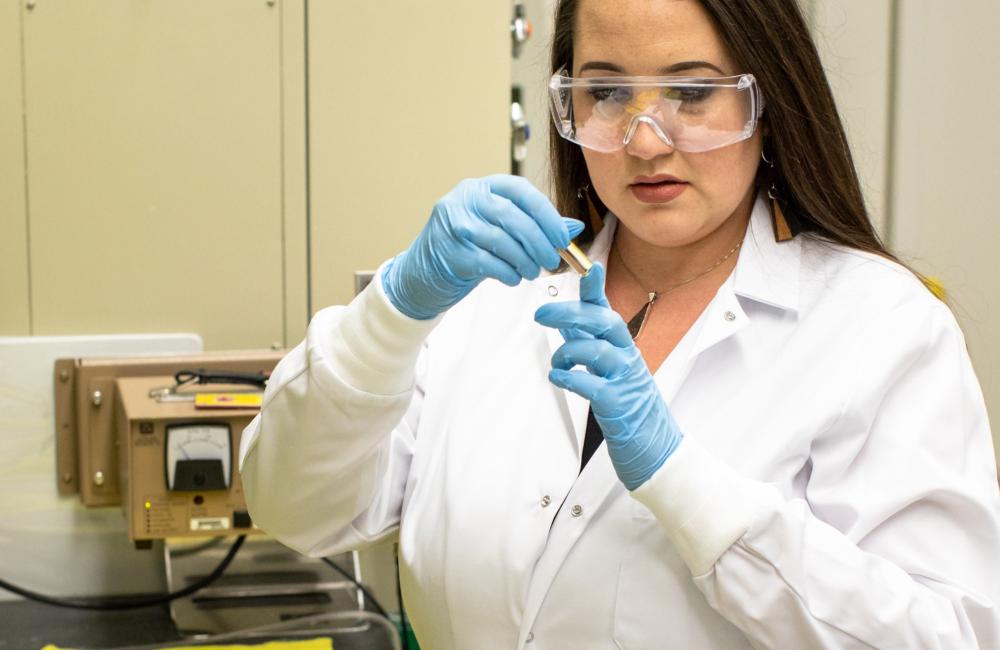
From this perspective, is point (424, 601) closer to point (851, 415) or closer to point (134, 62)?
point (851, 415)

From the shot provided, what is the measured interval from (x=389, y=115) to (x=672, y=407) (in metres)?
0.98

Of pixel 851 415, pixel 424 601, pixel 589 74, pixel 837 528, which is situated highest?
pixel 589 74

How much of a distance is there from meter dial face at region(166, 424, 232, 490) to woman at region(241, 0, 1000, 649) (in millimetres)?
482

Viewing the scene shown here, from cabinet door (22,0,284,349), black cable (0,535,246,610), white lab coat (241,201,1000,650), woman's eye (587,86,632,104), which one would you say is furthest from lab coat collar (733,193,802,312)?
black cable (0,535,246,610)

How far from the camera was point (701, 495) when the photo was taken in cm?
103

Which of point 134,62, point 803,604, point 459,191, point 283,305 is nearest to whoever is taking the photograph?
point 803,604

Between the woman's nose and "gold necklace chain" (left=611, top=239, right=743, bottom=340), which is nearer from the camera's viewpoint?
the woman's nose

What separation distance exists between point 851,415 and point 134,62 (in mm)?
1293

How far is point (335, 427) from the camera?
3.80 ft

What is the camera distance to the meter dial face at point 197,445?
1712 mm

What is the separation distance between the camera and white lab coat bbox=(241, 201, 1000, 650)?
3.39ft

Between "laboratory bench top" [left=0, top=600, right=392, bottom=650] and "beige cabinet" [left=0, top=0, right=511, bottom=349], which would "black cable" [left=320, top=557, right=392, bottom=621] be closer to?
"laboratory bench top" [left=0, top=600, right=392, bottom=650]

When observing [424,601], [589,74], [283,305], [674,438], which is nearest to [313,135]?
[283,305]

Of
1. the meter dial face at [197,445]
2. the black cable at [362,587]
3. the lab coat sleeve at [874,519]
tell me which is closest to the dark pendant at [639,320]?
the lab coat sleeve at [874,519]
